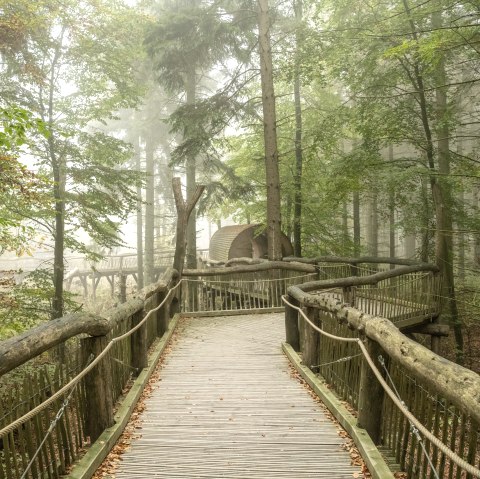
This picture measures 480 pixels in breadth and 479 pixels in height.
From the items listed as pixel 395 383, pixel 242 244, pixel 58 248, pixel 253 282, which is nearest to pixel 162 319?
pixel 253 282

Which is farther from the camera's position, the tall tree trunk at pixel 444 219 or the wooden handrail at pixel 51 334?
the tall tree trunk at pixel 444 219

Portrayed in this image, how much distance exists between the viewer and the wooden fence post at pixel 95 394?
3852 mm

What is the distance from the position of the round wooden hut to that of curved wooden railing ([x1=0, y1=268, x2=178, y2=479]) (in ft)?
43.0

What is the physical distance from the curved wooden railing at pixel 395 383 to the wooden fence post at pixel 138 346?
2.31 metres

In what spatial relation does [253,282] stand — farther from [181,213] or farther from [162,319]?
[162,319]

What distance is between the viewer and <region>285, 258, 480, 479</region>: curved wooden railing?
2.53 metres

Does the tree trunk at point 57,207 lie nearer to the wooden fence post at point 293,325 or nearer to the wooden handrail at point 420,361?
the wooden fence post at point 293,325

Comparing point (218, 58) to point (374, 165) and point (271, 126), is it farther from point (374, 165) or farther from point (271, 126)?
point (374, 165)

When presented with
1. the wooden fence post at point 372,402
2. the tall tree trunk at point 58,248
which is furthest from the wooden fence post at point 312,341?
the tall tree trunk at point 58,248

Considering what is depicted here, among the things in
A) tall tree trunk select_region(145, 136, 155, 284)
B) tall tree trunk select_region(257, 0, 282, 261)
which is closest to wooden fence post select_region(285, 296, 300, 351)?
tall tree trunk select_region(257, 0, 282, 261)

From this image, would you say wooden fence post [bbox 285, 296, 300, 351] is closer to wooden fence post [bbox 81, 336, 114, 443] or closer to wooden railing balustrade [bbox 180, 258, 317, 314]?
wooden railing balustrade [bbox 180, 258, 317, 314]

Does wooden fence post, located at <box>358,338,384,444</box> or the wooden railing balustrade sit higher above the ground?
the wooden railing balustrade

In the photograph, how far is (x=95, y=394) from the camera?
12.7ft

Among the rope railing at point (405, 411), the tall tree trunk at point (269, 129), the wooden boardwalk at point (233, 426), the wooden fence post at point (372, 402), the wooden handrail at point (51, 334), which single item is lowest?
the wooden boardwalk at point (233, 426)
